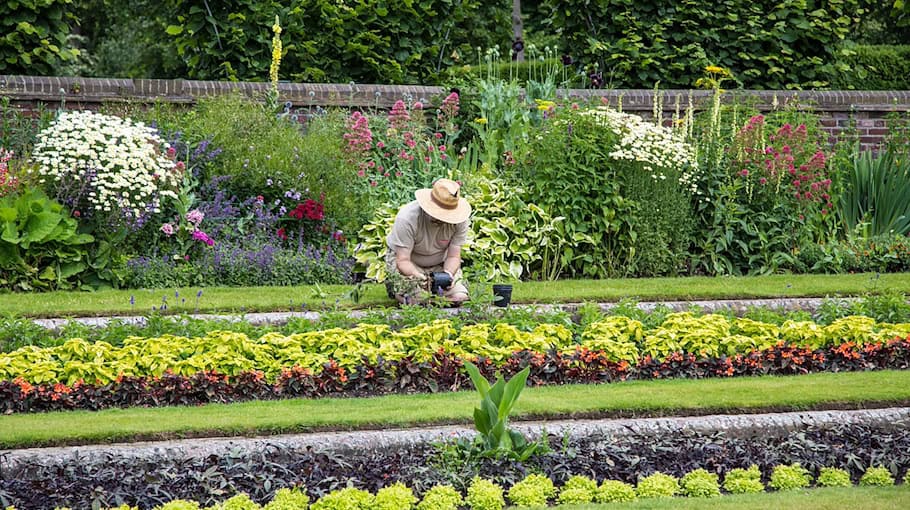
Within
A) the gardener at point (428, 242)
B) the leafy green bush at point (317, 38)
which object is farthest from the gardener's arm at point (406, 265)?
the leafy green bush at point (317, 38)

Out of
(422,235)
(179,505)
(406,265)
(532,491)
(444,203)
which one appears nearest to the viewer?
(179,505)

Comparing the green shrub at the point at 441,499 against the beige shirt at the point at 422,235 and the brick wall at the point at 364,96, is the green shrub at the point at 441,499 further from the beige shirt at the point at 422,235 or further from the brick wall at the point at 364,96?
the brick wall at the point at 364,96

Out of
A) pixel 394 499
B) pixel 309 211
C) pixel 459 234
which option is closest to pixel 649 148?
pixel 459 234

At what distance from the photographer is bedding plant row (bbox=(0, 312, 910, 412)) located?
6.26 m

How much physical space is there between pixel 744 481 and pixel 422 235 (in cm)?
375

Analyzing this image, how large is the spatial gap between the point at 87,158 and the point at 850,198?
25.1 ft

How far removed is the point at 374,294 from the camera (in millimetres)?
8906

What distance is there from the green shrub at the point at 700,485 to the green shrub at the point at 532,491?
2.11 feet

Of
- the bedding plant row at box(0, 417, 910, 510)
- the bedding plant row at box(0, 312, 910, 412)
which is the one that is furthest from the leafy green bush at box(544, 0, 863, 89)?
the bedding plant row at box(0, 417, 910, 510)

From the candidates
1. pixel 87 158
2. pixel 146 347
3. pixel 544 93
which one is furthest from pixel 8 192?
pixel 544 93

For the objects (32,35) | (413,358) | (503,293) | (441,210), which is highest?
(32,35)

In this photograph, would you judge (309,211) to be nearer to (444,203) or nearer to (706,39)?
(444,203)

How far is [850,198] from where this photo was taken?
11570mm

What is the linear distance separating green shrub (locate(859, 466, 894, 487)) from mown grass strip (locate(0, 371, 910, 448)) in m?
0.79
